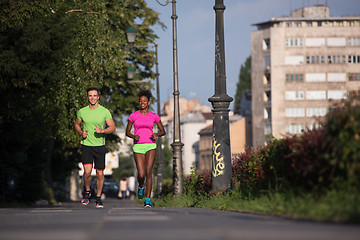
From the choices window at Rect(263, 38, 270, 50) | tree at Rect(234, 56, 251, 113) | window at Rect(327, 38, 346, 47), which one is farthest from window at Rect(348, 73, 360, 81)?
tree at Rect(234, 56, 251, 113)

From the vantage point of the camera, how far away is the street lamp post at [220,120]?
611 inches

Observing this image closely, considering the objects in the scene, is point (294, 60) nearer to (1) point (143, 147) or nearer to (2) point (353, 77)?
(2) point (353, 77)

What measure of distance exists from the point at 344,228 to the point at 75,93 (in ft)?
66.4

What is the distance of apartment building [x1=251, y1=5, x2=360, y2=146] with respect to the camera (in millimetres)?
139125

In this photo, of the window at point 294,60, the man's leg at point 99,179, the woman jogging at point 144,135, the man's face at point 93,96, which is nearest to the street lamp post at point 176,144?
the woman jogging at point 144,135

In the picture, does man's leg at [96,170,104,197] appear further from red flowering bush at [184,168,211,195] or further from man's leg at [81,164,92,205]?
red flowering bush at [184,168,211,195]

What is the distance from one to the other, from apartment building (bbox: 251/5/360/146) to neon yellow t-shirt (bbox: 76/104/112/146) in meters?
125

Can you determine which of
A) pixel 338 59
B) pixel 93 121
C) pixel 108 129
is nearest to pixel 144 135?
pixel 108 129

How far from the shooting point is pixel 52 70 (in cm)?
2023

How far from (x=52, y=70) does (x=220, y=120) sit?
6204 mm

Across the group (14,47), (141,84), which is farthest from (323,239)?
(141,84)

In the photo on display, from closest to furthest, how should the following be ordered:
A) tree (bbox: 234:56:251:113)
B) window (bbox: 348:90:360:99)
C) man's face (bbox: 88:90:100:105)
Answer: window (bbox: 348:90:360:99)
man's face (bbox: 88:90:100:105)
tree (bbox: 234:56:251:113)

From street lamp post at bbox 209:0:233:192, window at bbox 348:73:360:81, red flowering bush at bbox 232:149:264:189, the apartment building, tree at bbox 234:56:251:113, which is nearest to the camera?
red flowering bush at bbox 232:149:264:189

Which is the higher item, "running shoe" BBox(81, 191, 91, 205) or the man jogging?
the man jogging
